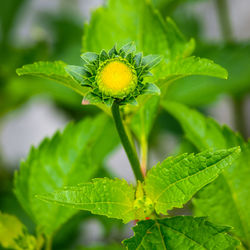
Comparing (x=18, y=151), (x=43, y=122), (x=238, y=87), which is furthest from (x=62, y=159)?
(x=43, y=122)

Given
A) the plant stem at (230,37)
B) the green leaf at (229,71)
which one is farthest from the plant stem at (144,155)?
the plant stem at (230,37)

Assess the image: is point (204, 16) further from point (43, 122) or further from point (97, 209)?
point (97, 209)

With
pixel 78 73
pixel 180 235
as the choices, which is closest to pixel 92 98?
pixel 78 73

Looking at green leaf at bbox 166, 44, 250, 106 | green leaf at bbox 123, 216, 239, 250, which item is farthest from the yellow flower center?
green leaf at bbox 166, 44, 250, 106

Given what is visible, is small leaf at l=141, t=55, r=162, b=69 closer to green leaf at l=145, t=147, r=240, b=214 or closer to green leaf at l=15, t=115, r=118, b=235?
green leaf at l=145, t=147, r=240, b=214

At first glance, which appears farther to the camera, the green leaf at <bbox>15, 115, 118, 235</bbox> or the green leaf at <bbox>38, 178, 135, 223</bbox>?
the green leaf at <bbox>15, 115, 118, 235</bbox>

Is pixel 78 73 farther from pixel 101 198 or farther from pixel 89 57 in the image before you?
pixel 101 198
